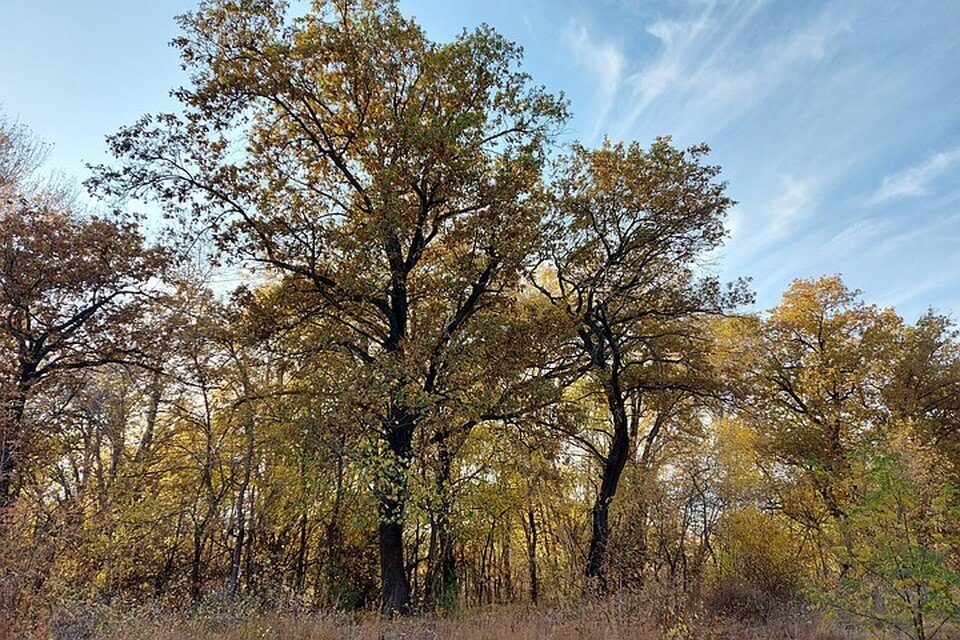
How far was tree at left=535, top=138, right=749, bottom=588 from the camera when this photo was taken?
13094mm

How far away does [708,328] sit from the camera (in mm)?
15242

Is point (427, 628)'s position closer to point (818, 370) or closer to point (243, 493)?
point (243, 493)

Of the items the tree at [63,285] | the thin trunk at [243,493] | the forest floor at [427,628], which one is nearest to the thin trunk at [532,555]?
the forest floor at [427,628]

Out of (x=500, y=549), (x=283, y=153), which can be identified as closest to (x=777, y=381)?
(x=500, y=549)

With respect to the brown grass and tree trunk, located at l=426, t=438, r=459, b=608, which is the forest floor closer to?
the brown grass

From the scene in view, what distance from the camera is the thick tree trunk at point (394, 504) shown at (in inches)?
394

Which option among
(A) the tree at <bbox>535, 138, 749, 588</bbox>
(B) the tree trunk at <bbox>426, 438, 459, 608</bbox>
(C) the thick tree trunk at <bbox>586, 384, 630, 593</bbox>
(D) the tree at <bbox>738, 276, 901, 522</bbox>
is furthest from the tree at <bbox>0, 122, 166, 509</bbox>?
(D) the tree at <bbox>738, 276, 901, 522</bbox>

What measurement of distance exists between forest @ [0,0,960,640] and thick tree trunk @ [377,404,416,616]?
64mm

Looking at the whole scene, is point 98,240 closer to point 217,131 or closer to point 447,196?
point 217,131

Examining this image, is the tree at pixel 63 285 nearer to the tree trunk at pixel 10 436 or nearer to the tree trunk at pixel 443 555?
the tree trunk at pixel 10 436

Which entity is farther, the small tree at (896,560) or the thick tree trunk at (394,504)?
the thick tree trunk at (394,504)

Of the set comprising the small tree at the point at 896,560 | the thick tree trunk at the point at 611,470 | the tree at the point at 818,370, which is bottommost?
the small tree at the point at 896,560

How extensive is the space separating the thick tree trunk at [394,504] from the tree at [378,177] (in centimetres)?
4

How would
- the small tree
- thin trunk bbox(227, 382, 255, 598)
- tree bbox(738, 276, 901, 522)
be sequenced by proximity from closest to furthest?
the small tree, thin trunk bbox(227, 382, 255, 598), tree bbox(738, 276, 901, 522)
